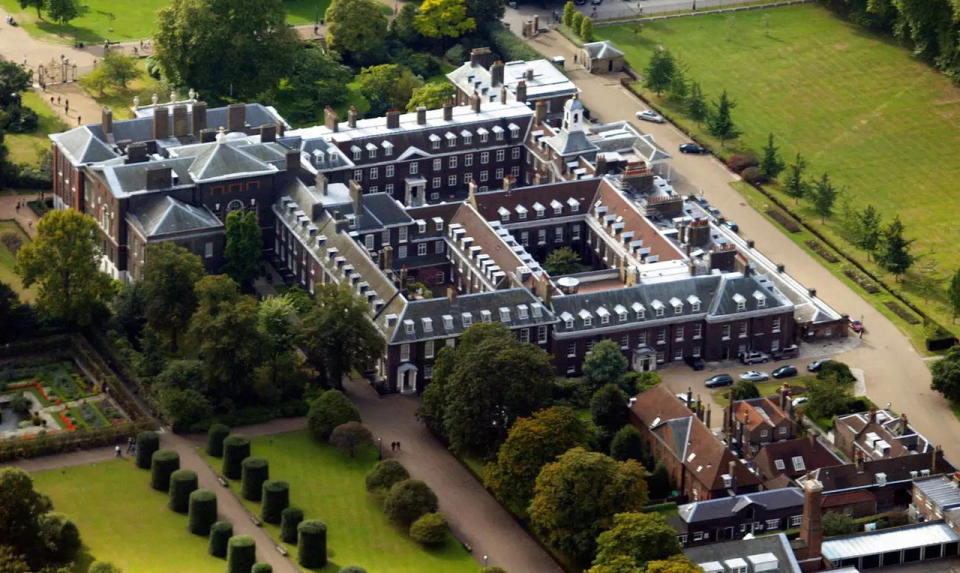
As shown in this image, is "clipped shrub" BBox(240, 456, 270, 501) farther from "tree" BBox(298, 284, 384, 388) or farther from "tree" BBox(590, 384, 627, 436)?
"tree" BBox(590, 384, 627, 436)

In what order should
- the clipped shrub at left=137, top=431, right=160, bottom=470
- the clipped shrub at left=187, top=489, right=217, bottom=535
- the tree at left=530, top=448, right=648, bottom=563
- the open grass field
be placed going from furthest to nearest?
the clipped shrub at left=137, top=431, right=160, bottom=470
the clipped shrub at left=187, top=489, right=217, bottom=535
the open grass field
the tree at left=530, top=448, right=648, bottom=563

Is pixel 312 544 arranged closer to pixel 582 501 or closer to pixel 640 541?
pixel 582 501

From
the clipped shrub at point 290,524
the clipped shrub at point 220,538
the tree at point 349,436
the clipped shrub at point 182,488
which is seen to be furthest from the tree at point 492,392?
the clipped shrub at point 220,538

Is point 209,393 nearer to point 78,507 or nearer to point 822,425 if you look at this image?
point 78,507

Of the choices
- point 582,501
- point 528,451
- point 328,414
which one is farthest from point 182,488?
point 582,501

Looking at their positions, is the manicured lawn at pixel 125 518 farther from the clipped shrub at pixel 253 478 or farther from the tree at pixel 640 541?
the tree at pixel 640 541

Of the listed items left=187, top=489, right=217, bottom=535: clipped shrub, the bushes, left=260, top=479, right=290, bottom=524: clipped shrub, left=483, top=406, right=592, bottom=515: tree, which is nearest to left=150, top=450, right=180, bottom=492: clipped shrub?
left=187, top=489, right=217, bottom=535: clipped shrub

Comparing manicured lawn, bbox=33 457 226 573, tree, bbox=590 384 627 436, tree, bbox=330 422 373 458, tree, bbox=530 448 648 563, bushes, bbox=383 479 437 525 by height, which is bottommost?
manicured lawn, bbox=33 457 226 573
